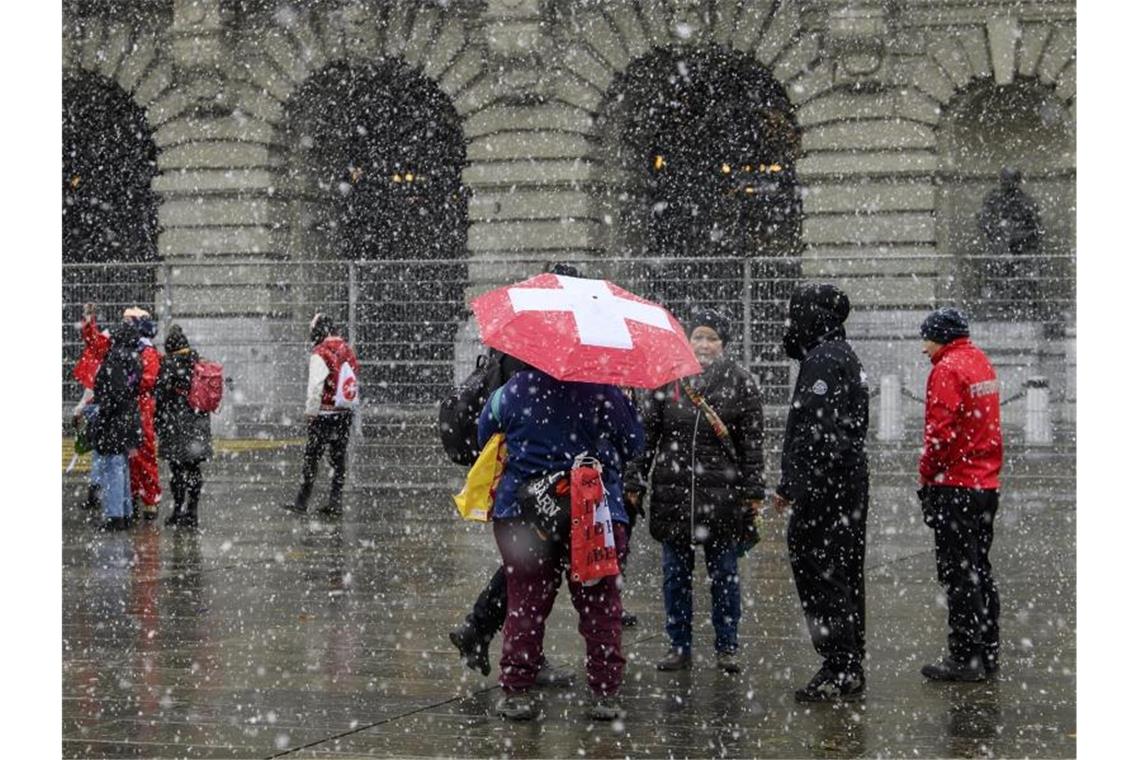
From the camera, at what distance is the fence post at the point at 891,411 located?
23.3 metres

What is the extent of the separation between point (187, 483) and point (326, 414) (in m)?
1.48

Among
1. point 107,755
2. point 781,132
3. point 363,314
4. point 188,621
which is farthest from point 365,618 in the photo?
point 781,132

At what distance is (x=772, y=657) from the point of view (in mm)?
9672

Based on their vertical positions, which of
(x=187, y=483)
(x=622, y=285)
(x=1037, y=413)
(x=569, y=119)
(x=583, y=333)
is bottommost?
(x=187, y=483)

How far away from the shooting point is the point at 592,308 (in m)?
8.33

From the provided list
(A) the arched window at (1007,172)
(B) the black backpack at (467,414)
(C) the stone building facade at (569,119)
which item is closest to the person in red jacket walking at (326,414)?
(B) the black backpack at (467,414)

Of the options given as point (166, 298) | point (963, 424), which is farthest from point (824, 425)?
point (166, 298)

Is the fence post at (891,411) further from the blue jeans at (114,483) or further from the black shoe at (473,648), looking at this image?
the black shoe at (473,648)

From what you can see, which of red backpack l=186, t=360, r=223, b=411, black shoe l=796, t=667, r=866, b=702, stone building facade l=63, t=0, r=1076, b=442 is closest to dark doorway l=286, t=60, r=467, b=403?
stone building facade l=63, t=0, r=1076, b=442

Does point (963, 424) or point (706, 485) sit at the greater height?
point (963, 424)

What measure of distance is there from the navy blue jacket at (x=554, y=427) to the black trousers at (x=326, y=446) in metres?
8.62

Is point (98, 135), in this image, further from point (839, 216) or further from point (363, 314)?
point (839, 216)

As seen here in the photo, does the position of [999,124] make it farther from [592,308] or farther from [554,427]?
[554,427]

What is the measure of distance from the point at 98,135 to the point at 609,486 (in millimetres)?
25955
